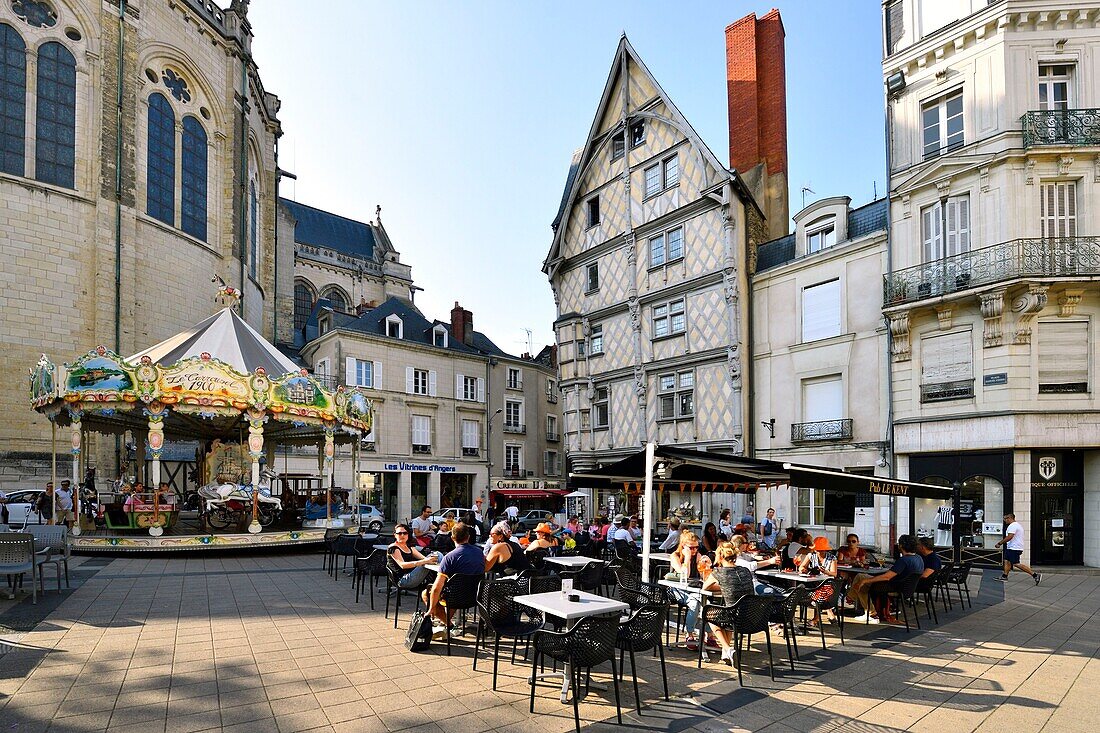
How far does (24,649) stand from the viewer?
6492mm

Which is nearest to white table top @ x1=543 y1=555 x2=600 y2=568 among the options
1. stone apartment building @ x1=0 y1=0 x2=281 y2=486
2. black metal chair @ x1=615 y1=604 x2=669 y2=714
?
black metal chair @ x1=615 y1=604 x2=669 y2=714

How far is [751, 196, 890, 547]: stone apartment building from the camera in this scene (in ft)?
57.0

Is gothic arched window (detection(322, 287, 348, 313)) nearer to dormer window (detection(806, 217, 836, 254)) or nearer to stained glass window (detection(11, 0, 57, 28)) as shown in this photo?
stained glass window (detection(11, 0, 57, 28))

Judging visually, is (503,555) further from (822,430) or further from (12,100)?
(12,100)

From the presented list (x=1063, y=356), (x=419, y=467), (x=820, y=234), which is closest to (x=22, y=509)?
(x=419, y=467)

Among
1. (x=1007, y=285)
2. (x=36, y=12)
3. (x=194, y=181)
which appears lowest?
(x=1007, y=285)

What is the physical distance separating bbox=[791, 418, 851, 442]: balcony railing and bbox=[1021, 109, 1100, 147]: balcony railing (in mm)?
7449

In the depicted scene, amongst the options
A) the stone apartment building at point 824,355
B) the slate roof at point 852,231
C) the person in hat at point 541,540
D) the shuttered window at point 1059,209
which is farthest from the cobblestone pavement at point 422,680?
the slate roof at point 852,231

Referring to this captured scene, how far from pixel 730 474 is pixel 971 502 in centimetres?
1028

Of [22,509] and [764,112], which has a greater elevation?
[764,112]

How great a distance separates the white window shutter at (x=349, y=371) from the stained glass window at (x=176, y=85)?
37.2ft

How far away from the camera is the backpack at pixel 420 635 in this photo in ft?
22.4

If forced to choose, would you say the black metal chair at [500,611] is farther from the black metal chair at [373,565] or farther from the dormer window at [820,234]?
the dormer window at [820,234]

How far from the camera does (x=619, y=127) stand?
78.7 ft
